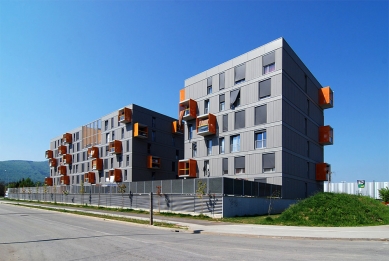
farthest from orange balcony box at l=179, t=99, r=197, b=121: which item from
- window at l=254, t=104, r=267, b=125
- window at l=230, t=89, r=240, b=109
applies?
window at l=254, t=104, r=267, b=125

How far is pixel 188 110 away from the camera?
46.4 meters

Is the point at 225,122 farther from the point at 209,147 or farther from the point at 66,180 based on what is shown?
the point at 66,180

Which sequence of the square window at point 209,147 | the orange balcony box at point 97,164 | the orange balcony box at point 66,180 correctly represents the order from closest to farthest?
the square window at point 209,147
the orange balcony box at point 97,164
the orange balcony box at point 66,180

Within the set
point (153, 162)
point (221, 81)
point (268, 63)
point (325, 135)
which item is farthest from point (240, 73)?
point (153, 162)

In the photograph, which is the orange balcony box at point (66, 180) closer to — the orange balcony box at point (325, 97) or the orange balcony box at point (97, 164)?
the orange balcony box at point (97, 164)

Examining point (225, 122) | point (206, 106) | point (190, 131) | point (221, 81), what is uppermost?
point (221, 81)

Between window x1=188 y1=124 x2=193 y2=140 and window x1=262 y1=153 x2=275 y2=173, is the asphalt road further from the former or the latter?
window x1=188 y1=124 x2=193 y2=140

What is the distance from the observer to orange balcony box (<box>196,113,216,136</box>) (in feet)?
141

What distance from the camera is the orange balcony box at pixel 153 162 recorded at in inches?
2357

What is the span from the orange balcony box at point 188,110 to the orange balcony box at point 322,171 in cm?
1942

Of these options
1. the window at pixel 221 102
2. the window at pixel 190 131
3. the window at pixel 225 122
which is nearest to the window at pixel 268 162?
the window at pixel 225 122

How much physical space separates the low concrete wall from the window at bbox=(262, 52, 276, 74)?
15168mm

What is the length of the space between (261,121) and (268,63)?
6.93m

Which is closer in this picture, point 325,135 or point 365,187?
point 325,135
